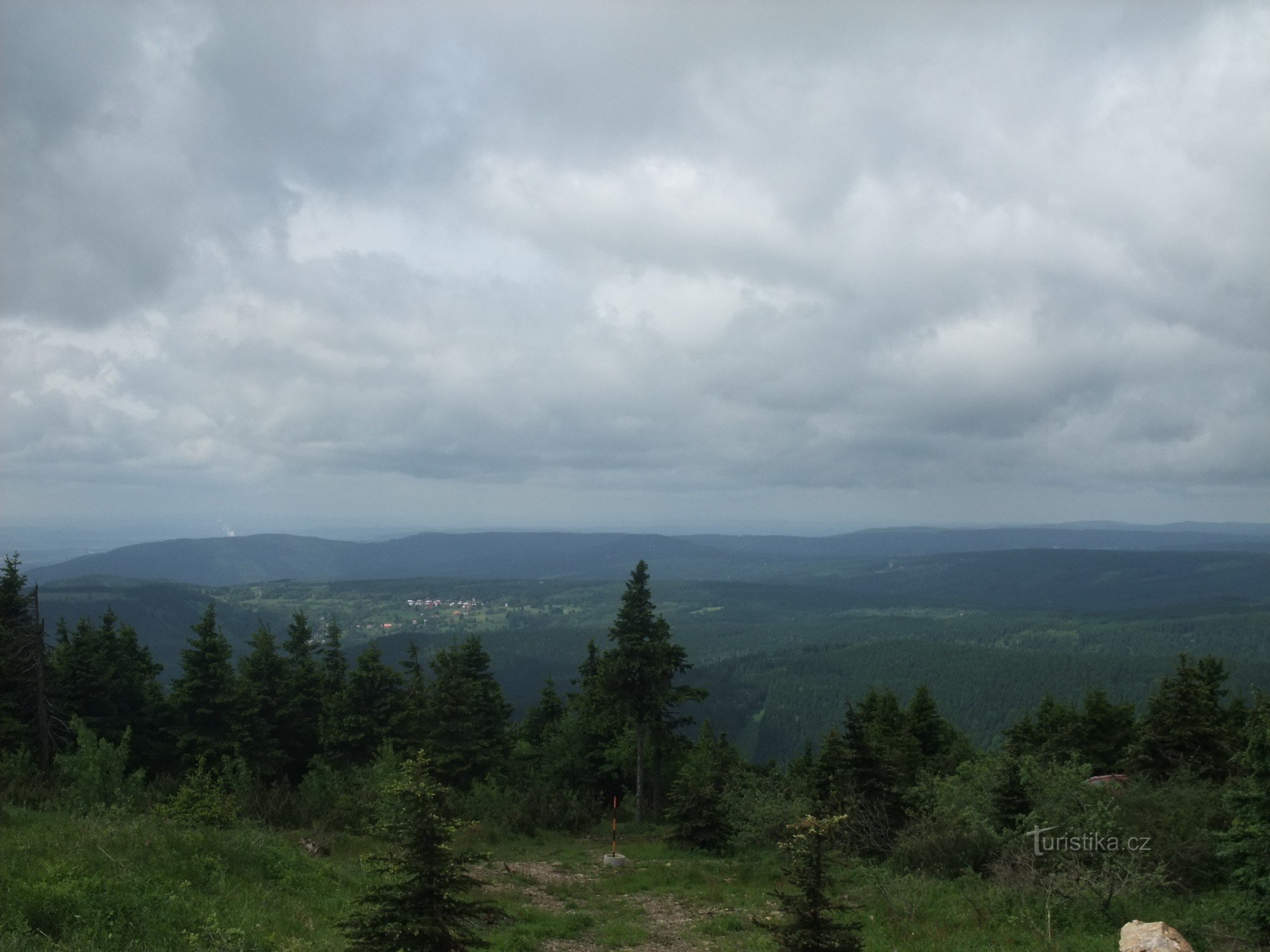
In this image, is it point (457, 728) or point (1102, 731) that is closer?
point (457, 728)

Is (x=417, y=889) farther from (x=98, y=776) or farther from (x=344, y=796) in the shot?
(x=344, y=796)

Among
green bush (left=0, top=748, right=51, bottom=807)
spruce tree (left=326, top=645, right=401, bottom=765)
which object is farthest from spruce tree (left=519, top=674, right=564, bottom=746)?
green bush (left=0, top=748, right=51, bottom=807)

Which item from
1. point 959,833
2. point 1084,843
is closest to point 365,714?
point 959,833

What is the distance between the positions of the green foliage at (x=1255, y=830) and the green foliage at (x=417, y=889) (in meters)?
14.9

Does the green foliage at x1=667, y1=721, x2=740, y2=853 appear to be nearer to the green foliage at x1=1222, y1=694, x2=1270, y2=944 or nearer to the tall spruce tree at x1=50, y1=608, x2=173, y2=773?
the green foliage at x1=1222, y1=694, x2=1270, y2=944

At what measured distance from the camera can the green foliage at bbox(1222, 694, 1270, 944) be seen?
13117 millimetres

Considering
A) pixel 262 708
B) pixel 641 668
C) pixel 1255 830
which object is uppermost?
pixel 1255 830

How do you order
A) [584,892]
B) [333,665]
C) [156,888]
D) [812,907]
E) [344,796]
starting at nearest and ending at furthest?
1. [812,907]
2. [156,888]
3. [584,892]
4. [344,796]
5. [333,665]

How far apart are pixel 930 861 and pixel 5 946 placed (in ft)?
69.4

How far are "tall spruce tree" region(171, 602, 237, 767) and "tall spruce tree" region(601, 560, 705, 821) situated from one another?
59.0 feet

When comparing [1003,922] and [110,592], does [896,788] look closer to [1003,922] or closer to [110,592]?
[1003,922]

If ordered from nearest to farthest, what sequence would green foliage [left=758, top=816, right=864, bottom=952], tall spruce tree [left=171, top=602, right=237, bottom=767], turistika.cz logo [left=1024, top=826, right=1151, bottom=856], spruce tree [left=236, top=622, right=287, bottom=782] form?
green foliage [left=758, top=816, right=864, bottom=952] → turistika.cz logo [left=1024, top=826, right=1151, bottom=856] → tall spruce tree [left=171, top=602, right=237, bottom=767] → spruce tree [left=236, top=622, right=287, bottom=782]

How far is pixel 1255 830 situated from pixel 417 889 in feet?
50.8

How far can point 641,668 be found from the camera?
104 feet
